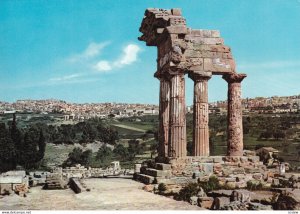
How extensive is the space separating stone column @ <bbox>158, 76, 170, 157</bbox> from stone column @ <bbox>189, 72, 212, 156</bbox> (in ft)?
5.33

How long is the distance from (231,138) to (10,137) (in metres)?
41.9

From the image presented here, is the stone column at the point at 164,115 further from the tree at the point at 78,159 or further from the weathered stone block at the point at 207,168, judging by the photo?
the tree at the point at 78,159

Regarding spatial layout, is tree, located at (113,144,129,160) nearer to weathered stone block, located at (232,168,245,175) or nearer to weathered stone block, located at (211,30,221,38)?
weathered stone block, located at (211,30,221,38)

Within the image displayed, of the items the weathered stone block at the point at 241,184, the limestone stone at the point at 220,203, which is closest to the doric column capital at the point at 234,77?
the weathered stone block at the point at 241,184

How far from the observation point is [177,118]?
24.3 metres

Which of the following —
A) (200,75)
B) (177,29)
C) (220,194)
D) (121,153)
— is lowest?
(121,153)

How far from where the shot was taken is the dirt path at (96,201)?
15289 millimetres

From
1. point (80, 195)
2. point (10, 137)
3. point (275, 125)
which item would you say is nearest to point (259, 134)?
point (275, 125)

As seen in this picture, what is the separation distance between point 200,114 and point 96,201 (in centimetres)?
1117

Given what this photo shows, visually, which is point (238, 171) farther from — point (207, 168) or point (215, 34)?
point (215, 34)

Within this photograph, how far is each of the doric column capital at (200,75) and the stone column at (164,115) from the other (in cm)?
154

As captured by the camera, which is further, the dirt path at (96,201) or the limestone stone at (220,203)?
the dirt path at (96,201)

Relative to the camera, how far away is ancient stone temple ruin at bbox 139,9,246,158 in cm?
2416

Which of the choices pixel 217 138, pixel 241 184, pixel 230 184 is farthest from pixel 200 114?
pixel 217 138
